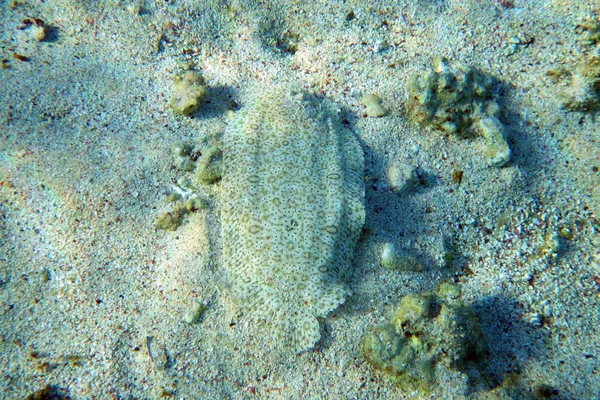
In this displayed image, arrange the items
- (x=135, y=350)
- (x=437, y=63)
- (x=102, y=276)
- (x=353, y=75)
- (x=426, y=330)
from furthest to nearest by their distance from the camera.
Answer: (x=353, y=75), (x=437, y=63), (x=102, y=276), (x=135, y=350), (x=426, y=330)

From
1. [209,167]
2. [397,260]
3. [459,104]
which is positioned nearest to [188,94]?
[209,167]

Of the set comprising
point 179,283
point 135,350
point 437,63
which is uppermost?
point 437,63

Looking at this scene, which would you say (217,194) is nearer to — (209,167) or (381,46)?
(209,167)

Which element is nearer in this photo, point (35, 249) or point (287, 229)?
point (287, 229)

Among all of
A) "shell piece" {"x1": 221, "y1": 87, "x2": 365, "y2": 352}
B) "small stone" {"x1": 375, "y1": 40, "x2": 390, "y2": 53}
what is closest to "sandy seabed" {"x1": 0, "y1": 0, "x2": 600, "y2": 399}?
"small stone" {"x1": 375, "y1": 40, "x2": 390, "y2": 53}

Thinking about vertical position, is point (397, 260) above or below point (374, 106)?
below

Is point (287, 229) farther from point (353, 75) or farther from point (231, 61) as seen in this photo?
point (231, 61)

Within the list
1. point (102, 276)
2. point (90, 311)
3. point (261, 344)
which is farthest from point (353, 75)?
point (90, 311)
